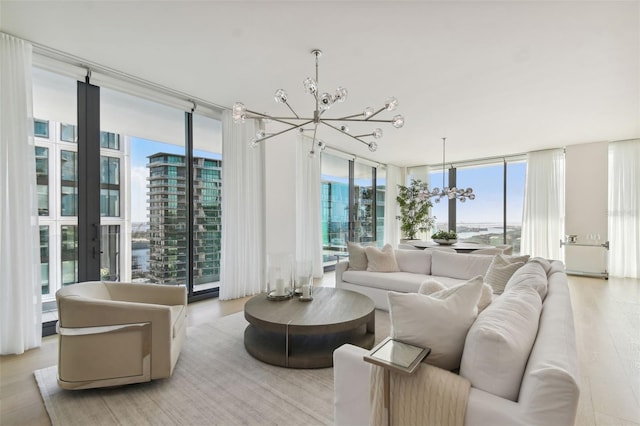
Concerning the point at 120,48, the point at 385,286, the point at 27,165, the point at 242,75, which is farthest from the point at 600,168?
the point at 27,165

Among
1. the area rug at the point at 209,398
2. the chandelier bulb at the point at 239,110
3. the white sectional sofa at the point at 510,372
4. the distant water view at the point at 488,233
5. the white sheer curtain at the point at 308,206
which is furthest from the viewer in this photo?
the distant water view at the point at 488,233

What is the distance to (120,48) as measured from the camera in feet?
9.08

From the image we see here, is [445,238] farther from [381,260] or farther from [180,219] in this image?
[180,219]

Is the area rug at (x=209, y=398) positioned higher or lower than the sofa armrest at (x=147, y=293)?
lower

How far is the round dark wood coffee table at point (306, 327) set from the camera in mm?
2359

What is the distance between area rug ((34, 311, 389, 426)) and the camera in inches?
71.1

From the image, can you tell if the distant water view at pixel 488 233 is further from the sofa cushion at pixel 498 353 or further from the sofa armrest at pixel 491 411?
the sofa armrest at pixel 491 411

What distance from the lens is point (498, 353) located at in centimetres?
113

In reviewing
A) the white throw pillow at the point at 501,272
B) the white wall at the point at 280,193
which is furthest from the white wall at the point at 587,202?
the white wall at the point at 280,193

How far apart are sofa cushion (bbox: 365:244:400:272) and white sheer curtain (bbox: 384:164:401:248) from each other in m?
4.51

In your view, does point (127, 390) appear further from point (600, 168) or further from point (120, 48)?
point (600, 168)

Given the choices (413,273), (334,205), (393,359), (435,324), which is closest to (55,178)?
(393,359)

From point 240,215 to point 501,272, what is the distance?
11.2 feet

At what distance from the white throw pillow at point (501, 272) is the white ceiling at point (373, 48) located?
202 cm
